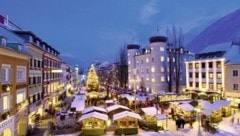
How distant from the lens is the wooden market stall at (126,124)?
30.7 m

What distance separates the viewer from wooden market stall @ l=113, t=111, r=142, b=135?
101 feet

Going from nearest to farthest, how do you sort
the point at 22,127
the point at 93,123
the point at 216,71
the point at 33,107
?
the point at 22,127 < the point at 93,123 < the point at 33,107 < the point at 216,71

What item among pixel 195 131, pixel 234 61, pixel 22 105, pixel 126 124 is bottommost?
pixel 195 131

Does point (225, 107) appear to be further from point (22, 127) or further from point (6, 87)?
point (6, 87)

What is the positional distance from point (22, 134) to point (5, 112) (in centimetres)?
820

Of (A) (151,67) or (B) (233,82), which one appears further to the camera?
(A) (151,67)

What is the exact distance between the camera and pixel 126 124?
3114 cm

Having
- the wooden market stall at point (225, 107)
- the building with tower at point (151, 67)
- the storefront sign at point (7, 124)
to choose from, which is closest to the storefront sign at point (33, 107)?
the storefront sign at point (7, 124)

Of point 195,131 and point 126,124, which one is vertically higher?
point 126,124

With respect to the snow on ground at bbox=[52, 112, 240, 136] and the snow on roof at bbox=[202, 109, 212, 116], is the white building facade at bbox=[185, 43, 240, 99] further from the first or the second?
the snow on ground at bbox=[52, 112, 240, 136]

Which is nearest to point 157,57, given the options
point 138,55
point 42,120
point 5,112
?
point 138,55

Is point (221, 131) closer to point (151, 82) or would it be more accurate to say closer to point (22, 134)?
point (22, 134)

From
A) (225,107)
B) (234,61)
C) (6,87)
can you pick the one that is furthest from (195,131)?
(234,61)

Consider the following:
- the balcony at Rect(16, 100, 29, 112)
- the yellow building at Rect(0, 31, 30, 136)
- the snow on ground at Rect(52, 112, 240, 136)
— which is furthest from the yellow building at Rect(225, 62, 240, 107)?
the yellow building at Rect(0, 31, 30, 136)
